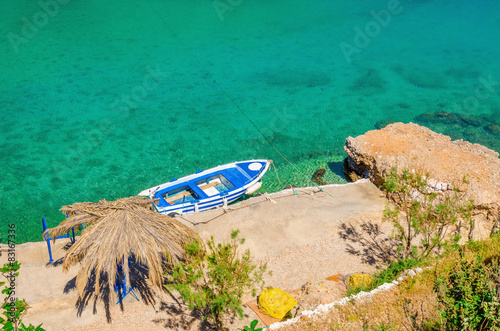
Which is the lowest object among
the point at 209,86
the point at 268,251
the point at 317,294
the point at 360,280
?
the point at 209,86

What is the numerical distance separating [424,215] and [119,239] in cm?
934

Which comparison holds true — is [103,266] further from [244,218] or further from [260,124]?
[260,124]

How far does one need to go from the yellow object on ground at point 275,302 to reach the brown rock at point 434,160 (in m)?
7.66

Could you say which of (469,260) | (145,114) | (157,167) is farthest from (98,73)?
(469,260)

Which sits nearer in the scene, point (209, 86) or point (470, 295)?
point (470, 295)

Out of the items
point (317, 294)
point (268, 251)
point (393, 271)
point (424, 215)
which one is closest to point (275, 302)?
point (317, 294)

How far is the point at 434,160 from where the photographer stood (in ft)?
58.5

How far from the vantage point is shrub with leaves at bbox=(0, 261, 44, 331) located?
37.4 feet

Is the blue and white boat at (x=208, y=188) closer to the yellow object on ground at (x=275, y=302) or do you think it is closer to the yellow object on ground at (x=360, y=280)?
the yellow object on ground at (x=275, y=302)

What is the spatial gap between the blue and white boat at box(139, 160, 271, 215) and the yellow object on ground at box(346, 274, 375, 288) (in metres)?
Answer: 6.63

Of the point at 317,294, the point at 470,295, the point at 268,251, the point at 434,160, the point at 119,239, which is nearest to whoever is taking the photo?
the point at 470,295

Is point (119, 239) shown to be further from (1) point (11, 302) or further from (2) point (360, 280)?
(2) point (360, 280)

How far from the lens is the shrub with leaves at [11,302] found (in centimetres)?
1141

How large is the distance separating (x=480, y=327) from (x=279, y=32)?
35198 millimetres
